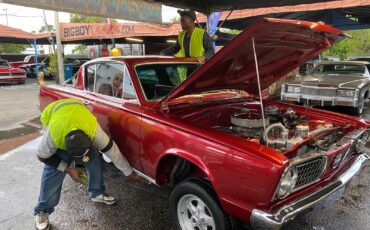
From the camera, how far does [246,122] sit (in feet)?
10.9

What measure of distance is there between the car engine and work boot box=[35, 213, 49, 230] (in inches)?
77.3

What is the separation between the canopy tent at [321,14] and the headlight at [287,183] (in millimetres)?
6932

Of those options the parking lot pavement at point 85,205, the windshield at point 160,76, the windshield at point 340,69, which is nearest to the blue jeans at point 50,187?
the parking lot pavement at point 85,205

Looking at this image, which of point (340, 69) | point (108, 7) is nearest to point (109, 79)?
point (108, 7)

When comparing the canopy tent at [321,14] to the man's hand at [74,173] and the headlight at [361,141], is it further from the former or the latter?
the man's hand at [74,173]

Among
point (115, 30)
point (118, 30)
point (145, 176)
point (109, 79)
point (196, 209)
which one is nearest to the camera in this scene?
point (196, 209)

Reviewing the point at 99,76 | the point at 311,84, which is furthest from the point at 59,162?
the point at 311,84

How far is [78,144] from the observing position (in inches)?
119

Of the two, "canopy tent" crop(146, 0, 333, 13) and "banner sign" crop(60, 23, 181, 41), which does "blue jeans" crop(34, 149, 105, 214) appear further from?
"banner sign" crop(60, 23, 181, 41)

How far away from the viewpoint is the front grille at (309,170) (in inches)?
101

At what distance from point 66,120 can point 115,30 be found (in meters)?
12.8

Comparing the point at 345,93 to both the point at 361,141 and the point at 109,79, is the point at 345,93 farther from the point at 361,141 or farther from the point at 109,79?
the point at 109,79

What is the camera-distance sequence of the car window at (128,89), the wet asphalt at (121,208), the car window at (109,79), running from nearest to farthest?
the wet asphalt at (121,208), the car window at (128,89), the car window at (109,79)

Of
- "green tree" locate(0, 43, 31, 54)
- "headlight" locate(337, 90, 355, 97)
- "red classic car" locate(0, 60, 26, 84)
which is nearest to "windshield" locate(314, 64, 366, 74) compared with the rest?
"headlight" locate(337, 90, 355, 97)
